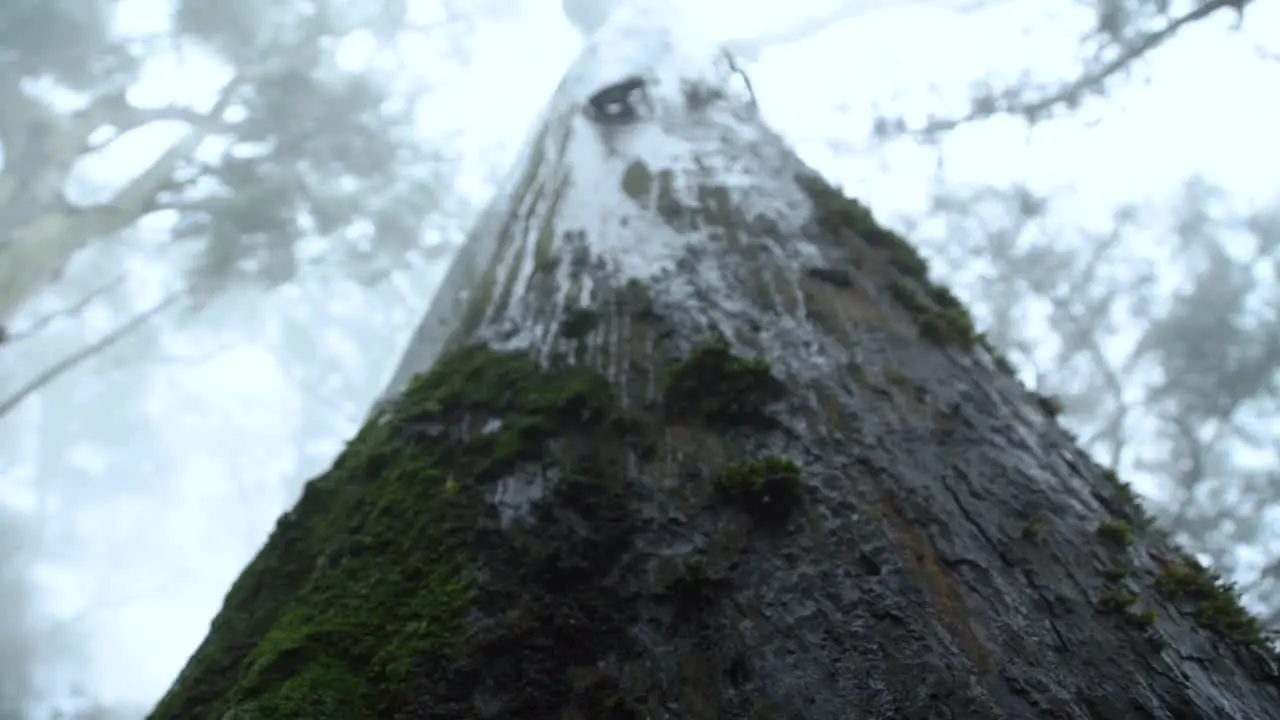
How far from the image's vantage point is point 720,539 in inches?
78.3

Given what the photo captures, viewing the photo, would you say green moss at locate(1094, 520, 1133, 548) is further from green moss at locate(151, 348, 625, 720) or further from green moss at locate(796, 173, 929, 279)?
green moss at locate(796, 173, 929, 279)

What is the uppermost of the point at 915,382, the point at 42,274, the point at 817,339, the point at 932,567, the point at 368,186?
the point at 368,186

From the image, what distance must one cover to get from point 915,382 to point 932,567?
0.75 m

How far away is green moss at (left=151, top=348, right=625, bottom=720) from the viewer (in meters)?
1.80

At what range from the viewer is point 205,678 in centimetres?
215

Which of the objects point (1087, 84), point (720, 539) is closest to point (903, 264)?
point (720, 539)

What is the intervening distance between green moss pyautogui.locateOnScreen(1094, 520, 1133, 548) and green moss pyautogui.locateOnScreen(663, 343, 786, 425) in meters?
0.84

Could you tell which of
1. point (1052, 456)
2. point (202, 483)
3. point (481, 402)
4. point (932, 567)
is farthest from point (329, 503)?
point (202, 483)

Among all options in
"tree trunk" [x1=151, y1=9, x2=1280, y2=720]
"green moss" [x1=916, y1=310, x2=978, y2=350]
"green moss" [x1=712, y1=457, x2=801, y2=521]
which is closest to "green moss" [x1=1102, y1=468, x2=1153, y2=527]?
"tree trunk" [x1=151, y1=9, x2=1280, y2=720]

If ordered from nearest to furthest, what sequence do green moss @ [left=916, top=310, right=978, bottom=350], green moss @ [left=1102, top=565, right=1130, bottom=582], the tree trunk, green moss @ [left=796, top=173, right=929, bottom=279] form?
the tree trunk, green moss @ [left=1102, top=565, right=1130, bottom=582], green moss @ [left=916, top=310, right=978, bottom=350], green moss @ [left=796, top=173, right=929, bottom=279]

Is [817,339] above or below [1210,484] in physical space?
below

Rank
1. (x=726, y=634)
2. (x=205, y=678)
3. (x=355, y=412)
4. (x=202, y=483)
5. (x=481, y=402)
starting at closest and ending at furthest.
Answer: (x=726, y=634)
(x=205, y=678)
(x=481, y=402)
(x=355, y=412)
(x=202, y=483)

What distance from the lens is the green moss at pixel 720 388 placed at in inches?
91.4

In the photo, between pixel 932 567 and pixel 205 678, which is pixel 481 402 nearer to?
pixel 205 678
